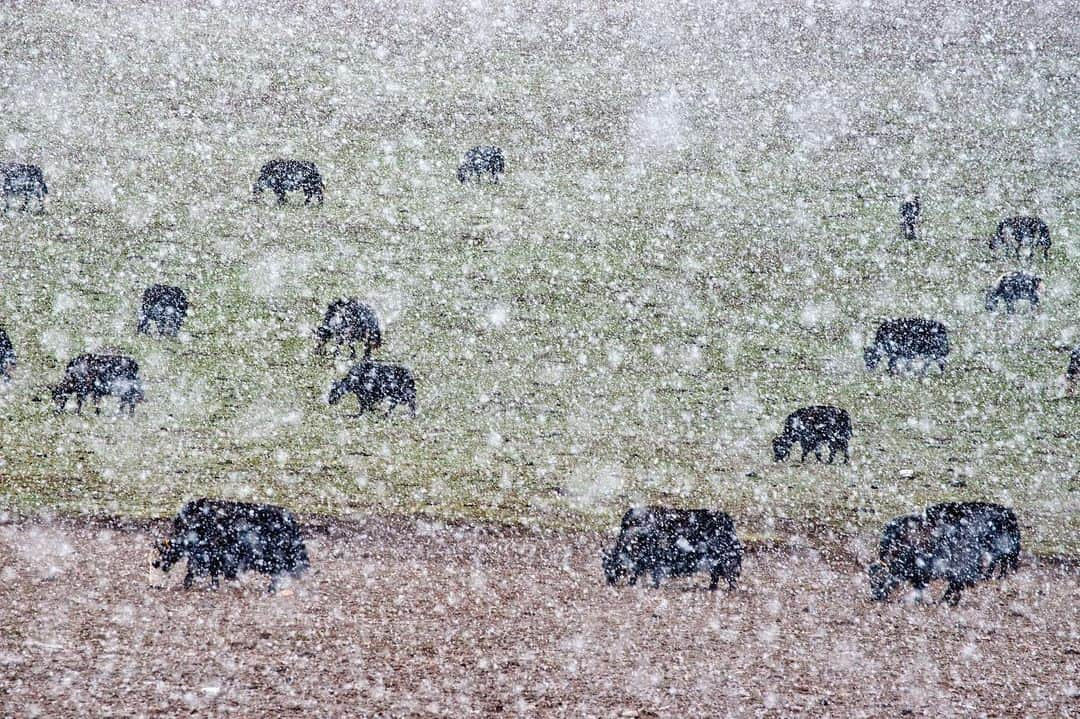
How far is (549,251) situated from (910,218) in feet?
15.7

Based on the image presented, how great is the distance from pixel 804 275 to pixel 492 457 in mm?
4795

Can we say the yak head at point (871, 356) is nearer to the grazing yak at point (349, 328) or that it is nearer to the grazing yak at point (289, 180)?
the grazing yak at point (349, 328)

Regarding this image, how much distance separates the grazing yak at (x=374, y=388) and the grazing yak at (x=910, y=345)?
498cm

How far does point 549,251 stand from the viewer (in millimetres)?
10133

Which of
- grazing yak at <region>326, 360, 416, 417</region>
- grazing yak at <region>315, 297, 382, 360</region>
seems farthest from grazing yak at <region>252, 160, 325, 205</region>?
grazing yak at <region>326, 360, 416, 417</region>

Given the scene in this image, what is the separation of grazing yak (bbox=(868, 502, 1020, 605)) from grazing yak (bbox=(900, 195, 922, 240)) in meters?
4.98

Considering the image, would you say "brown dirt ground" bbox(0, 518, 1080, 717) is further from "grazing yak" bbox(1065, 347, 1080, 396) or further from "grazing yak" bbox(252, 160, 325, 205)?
"grazing yak" bbox(252, 160, 325, 205)

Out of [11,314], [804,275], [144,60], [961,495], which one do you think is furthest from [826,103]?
[11,314]

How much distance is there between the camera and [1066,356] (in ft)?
29.1

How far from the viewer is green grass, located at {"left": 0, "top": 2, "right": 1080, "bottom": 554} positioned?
24.4 ft

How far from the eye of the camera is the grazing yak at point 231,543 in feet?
19.4

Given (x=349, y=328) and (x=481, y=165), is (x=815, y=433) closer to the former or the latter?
(x=349, y=328)

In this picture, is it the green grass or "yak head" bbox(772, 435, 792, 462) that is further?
"yak head" bbox(772, 435, 792, 462)

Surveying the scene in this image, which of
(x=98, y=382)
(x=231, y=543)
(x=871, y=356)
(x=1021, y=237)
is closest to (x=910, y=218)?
(x=1021, y=237)
